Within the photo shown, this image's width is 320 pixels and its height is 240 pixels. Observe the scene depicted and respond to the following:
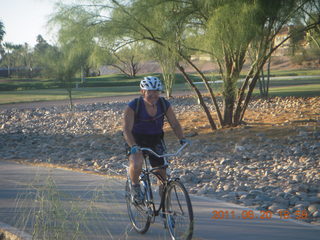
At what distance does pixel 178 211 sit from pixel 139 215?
1051 millimetres

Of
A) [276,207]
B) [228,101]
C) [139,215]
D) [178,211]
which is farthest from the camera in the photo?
[228,101]

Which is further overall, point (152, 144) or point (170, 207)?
point (152, 144)

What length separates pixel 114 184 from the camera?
909 centimetres

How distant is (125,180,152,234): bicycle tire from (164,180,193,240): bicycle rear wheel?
1.70 feet

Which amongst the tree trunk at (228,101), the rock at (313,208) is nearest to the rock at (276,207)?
the rock at (313,208)

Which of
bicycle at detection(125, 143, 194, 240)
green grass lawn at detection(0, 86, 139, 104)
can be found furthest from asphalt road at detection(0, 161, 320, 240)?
green grass lawn at detection(0, 86, 139, 104)

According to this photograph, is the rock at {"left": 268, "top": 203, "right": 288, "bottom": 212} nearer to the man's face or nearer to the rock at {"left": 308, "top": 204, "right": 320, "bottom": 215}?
the rock at {"left": 308, "top": 204, "right": 320, "bottom": 215}

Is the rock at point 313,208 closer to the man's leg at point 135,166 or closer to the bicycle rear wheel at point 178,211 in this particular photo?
the bicycle rear wheel at point 178,211

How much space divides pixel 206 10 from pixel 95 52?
352cm

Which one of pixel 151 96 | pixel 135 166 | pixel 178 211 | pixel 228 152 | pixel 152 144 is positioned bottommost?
pixel 228 152

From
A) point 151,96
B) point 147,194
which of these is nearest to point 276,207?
point 147,194

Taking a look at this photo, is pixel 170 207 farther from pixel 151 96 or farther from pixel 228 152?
pixel 228 152

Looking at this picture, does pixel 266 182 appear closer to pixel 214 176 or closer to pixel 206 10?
pixel 214 176
